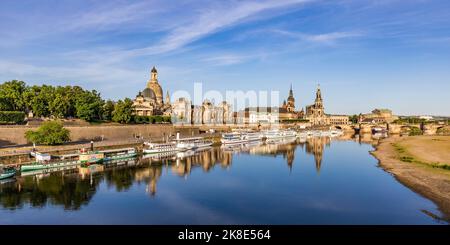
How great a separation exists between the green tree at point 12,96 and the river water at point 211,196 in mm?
27911

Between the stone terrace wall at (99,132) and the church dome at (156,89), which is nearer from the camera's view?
the stone terrace wall at (99,132)

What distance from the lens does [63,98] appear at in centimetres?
6569

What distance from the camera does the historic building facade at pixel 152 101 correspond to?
103562 millimetres

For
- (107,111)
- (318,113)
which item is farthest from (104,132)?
(318,113)

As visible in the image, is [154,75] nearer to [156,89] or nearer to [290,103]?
[156,89]

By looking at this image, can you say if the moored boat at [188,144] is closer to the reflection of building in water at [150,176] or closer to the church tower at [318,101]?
the reflection of building in water at [150,176]

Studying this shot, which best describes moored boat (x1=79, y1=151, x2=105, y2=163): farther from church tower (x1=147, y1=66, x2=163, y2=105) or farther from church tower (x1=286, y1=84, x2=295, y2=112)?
church tower (x1=286, y1=84, x2=295, y2=112)

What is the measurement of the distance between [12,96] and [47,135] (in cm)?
2048

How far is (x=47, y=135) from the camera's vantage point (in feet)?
148

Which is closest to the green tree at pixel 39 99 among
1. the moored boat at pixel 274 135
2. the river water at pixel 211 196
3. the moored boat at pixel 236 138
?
the river water at pixel 211 196

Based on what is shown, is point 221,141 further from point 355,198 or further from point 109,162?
point 355,198

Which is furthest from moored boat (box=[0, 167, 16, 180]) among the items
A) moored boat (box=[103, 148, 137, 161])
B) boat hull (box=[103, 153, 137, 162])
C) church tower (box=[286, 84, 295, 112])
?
church tower (box=[286, 84, 295, 112])

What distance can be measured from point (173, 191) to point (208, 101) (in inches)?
3648

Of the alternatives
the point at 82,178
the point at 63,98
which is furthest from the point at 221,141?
the point at 82,178
